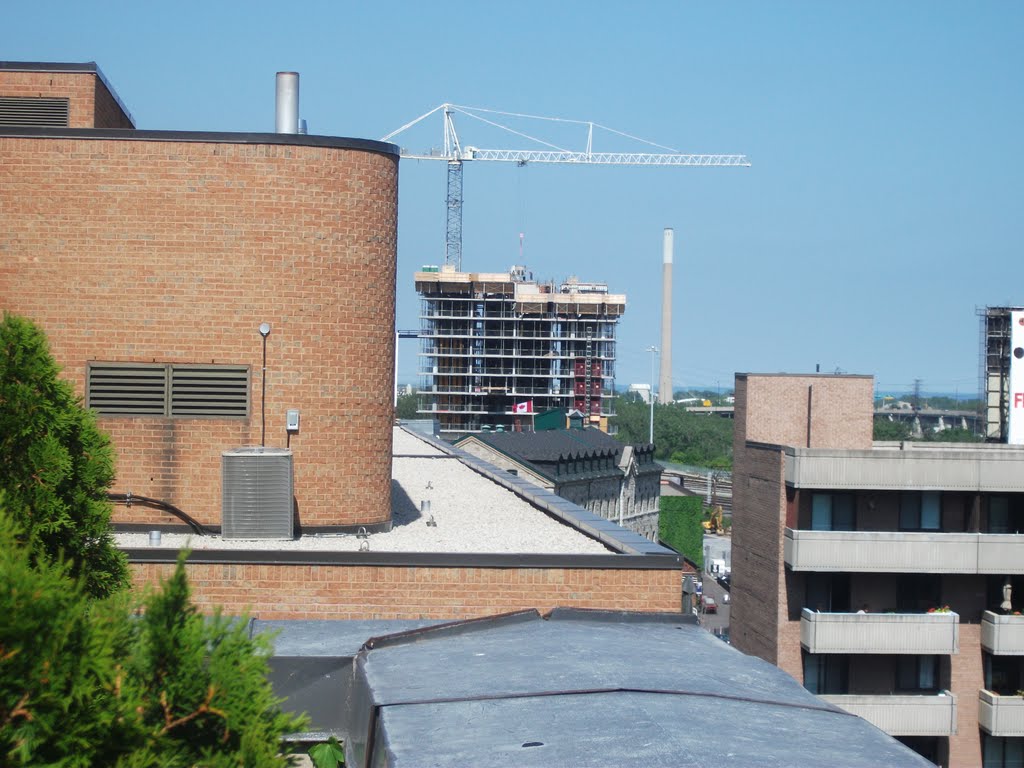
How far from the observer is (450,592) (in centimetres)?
1509

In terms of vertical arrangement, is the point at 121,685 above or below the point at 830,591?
above

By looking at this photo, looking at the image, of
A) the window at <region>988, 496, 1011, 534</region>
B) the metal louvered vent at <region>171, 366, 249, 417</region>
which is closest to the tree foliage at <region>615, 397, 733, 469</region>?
the window at <region>988, 496, 1011, 534</region>

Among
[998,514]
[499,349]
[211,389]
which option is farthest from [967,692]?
[499,349]

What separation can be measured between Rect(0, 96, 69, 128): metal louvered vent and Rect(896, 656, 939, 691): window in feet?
79.2

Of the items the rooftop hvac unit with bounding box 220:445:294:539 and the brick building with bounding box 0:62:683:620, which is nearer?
the rooftop hvac unit with bounding box 220:445:294:539

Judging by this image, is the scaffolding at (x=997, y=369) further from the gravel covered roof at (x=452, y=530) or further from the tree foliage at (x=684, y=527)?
the tree foliage at (x=684, y=527)

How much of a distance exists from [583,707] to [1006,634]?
25.7 metres

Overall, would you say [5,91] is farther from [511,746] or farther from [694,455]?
[694,455]

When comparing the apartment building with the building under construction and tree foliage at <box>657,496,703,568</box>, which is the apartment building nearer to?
tree foliage at <box>657,496,703,568</box>

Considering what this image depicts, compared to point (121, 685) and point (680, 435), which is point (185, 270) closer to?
point (121, 685)

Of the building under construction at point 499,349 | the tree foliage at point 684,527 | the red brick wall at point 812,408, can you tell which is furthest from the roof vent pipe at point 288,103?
the building under construction at point 499,349

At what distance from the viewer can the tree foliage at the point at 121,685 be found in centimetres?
537

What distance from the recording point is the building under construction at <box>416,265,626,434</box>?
130 meters

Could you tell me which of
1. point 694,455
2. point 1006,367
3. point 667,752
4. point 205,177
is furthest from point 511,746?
point 694,455
